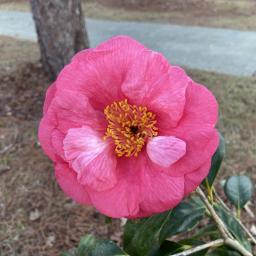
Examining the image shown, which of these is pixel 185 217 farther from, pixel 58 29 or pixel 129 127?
pixel 58 29

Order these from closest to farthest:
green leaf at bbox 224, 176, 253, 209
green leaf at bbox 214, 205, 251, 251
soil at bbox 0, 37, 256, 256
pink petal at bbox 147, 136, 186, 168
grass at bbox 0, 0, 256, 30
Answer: pink petal at bbox 147, 136, 186, 168, green leaf at bbox 214, 205, 251, 251, green leaf at bbox 224, 176, 253, 209, soil at bbox 0, 37, 256, 256, grass at bbox 0, 0, 256, 30

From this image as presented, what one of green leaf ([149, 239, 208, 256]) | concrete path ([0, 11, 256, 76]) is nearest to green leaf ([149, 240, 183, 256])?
green leaf ([149, 239, 208, 256])

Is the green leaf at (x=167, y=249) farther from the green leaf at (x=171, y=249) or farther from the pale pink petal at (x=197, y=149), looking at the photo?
the pale pink petal at (x=197, y=149)

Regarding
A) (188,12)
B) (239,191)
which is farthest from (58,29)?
(188,12)

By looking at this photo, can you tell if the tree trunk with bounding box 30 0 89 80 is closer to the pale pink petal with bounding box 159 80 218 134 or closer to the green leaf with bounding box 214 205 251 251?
the green leaf with bounding box 214 205 251 251

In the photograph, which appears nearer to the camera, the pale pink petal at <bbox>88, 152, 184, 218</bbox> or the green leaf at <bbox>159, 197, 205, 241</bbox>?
the pale pink petal at <bbox>88, 152, 184, 218</bbox>

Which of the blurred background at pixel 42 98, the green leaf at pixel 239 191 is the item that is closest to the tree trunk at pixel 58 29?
the blurred background at pixel 42 98
